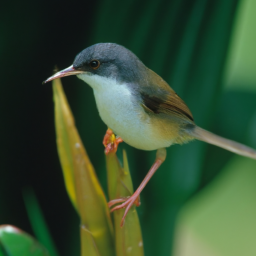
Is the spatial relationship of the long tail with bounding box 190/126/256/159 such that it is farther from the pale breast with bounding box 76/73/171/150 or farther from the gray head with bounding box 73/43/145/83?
the gray head with bounding box 73/43/145/83

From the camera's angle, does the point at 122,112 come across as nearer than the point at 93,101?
Yes

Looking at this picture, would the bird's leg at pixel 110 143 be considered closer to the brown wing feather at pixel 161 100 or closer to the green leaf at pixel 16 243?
the brown wing feather at pixel 161 100

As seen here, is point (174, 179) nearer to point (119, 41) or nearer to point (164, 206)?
point (164, 206)

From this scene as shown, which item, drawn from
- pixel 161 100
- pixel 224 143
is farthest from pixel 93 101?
pixel 224 143

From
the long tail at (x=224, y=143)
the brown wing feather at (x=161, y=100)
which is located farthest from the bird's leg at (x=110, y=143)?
the long tail at (x=224, y=143)

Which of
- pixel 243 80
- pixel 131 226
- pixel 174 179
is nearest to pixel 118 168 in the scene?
pixel 131 226

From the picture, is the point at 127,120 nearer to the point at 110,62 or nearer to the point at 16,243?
the point at 110,62

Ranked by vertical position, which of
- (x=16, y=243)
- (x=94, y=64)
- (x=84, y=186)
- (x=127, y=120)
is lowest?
(x=16, y=243)
